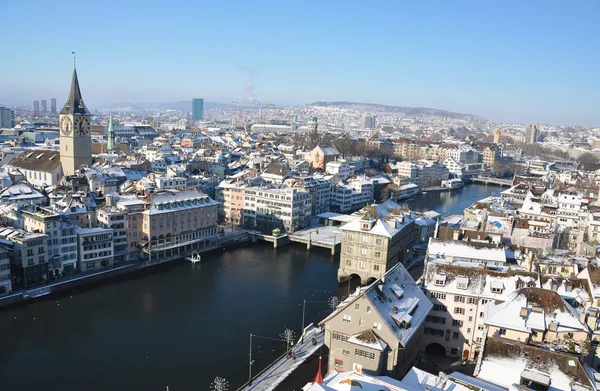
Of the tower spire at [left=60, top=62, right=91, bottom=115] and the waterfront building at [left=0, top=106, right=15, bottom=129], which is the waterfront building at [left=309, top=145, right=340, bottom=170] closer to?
the tower spire at [left=60, top=62, right=91, bottom=115]

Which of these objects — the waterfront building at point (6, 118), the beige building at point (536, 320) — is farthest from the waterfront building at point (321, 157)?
the waterfront building at point (6, 118)

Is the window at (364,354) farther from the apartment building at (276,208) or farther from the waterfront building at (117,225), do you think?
the apartment building at (276,208)

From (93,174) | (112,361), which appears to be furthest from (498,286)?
(93,174)

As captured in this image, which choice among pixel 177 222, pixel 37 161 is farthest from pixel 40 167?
pixel 177 222

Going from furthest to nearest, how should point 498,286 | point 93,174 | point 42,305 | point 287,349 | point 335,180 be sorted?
point 335,180
point 93,174
point 42,305
point 287,349
point 498,286

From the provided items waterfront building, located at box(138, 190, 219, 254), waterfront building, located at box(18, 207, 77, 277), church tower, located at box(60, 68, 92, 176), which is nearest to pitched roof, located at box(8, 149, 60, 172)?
church tower, located at box(60, 68, 92, 176)

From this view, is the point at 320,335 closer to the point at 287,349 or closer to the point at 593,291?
the point at 287,349
